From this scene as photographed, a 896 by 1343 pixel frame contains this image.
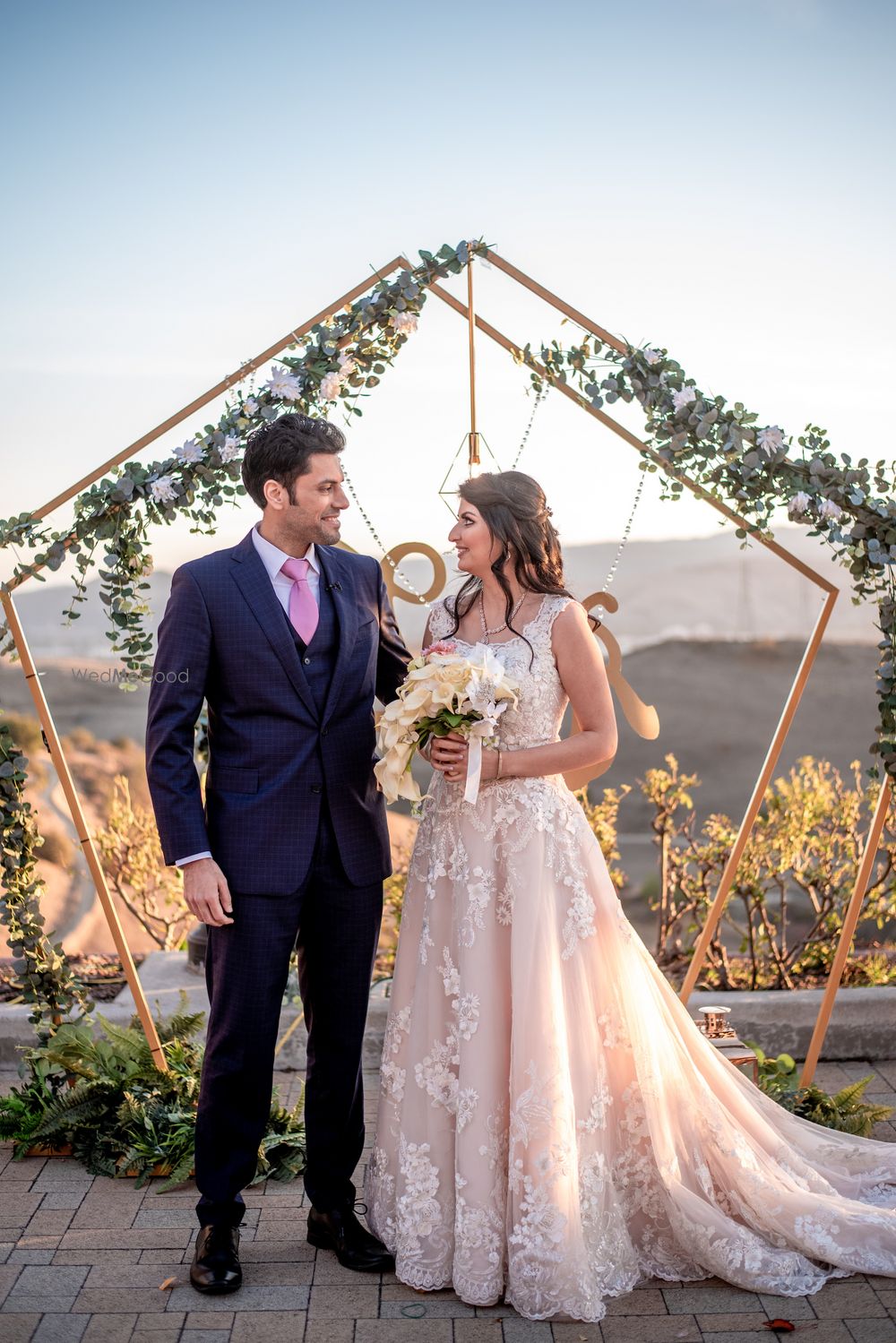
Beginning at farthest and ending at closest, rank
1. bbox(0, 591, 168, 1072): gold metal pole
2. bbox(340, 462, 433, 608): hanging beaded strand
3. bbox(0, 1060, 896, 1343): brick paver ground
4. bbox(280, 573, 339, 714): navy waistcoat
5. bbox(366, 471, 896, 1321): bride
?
bbox(340, 462, 433, 608): hanging beaded strand
bbox(0, 591, 168, 1072): gold metal pole
bbox(280, 573, 339, 714): navy waistcoat
bbox(366, 471, 896, 1321): bride
bbox(0, 1060, 896, 1343): brick paver ground

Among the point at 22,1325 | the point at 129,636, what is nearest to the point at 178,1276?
the point at 22,1325

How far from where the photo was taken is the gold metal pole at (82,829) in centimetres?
387

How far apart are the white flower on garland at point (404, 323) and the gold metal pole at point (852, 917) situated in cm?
212

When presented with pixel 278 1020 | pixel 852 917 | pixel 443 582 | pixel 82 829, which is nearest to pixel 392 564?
pixel 443 582

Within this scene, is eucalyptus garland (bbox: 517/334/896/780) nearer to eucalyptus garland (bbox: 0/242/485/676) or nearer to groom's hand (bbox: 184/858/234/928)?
eucalyptus garland (bbox: 0/242/485/676)

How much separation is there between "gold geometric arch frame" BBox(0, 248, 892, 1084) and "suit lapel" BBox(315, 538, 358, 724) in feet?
2.63

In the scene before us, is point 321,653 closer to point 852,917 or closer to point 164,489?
point 164,489

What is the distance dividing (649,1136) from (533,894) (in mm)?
683

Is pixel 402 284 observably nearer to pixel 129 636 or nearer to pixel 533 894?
pixel 129 636

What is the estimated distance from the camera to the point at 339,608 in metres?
3.13

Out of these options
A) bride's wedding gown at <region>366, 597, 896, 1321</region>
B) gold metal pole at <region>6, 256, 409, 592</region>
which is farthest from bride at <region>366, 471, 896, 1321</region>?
gold metal pole at <region>6, 256, 409, 592</region>

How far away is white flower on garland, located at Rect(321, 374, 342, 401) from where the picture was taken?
150 inches

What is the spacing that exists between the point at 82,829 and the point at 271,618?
1.39 meters

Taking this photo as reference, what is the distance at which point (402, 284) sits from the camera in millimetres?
3789
